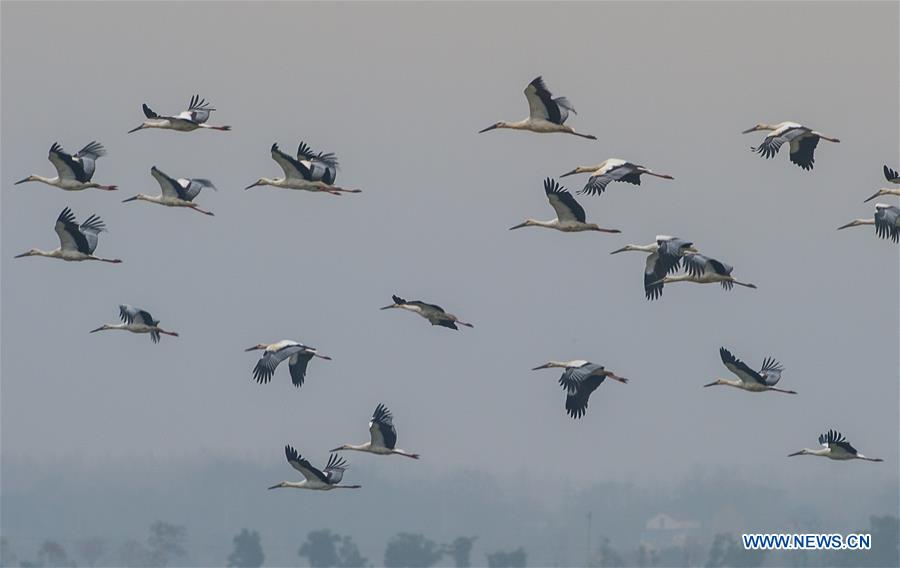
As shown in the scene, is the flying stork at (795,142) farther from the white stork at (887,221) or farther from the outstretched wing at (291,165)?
the outstretched wing at (291,165)

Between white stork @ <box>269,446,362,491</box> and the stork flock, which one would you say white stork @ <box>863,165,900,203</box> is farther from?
white stork @ <box>269,446,362,491</box>

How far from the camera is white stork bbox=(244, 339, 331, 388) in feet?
149

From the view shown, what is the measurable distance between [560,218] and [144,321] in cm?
1067

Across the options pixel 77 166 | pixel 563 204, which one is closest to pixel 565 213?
pixel 563 204

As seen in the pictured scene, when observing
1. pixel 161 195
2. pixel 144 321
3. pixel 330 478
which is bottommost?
pixel 330 478

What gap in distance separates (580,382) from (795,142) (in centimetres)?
745

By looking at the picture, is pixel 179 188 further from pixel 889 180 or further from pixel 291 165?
pixel 889 180

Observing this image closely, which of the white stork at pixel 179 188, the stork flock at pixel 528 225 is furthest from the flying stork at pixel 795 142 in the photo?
the white stork at pixel 179 188

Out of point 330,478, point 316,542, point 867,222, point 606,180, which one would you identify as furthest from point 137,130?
point 316,542

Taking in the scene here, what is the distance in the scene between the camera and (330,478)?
152 feet

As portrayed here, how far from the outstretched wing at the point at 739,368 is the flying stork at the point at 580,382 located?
320 cm

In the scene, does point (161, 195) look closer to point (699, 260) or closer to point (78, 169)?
point (78, 169)

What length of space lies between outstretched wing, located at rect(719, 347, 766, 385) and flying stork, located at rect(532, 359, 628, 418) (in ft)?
10.5

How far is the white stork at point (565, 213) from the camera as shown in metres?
44.4
